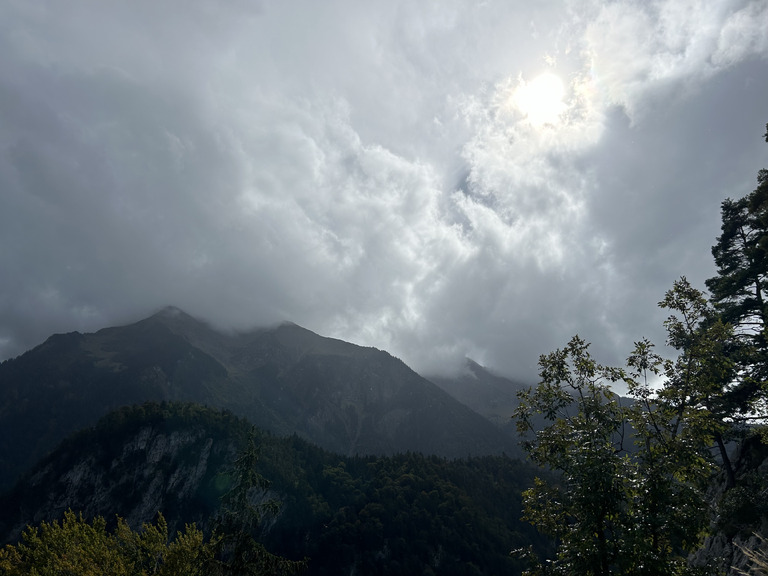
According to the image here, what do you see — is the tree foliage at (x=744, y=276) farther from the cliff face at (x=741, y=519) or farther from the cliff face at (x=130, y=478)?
the cliff face at (x=130, y=478)

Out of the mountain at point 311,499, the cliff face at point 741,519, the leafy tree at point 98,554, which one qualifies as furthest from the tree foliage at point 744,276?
the mountain at point 311,499

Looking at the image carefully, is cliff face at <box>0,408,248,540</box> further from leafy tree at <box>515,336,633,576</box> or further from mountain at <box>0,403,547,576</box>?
leafy tree at <box>515,336,633,576</box>

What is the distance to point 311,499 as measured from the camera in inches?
7023

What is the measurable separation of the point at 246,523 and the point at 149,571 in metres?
17.7

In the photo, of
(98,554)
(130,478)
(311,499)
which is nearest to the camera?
(98,554)

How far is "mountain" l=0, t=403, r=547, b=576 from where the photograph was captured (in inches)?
5802

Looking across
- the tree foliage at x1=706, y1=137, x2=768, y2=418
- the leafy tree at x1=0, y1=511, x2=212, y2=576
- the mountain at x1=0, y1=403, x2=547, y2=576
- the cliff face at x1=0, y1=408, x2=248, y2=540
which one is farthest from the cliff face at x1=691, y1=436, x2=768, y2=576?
the cliff face at x1=0, y1=408, x2=248, y2=540

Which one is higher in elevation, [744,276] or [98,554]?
[744,276]

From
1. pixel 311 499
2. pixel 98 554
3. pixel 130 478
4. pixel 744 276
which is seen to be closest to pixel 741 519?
pixel 744 276

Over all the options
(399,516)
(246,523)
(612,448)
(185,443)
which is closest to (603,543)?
(612,448)

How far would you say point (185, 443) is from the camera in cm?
19662

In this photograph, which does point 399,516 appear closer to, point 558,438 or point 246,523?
point 246,523

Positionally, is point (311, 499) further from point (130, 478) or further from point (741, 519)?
point (741, 519)

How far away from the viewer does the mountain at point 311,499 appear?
484ft
